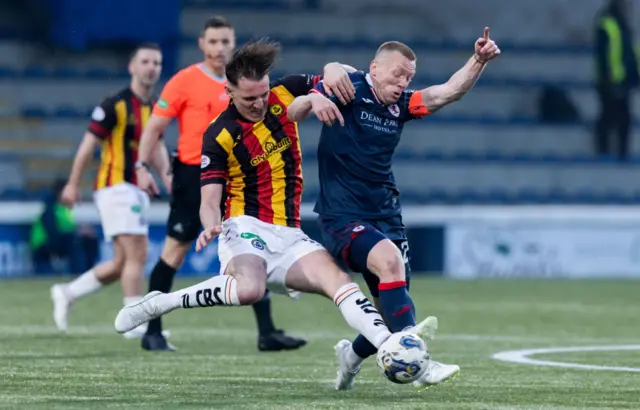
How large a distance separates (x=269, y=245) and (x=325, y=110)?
2.61ft

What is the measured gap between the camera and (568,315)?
11984 millimetres

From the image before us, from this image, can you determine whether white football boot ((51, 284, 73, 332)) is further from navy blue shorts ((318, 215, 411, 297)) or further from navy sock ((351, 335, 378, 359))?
navy sock ((351, 335, 378, 359))

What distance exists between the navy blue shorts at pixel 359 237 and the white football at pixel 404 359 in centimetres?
57

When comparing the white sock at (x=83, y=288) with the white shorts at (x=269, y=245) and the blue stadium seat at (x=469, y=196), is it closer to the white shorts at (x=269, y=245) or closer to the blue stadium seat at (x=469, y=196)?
the white shorts at (x=269, y=245)

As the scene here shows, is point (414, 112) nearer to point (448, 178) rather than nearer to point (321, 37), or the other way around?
point (448, 178)

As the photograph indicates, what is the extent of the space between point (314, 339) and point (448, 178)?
1084 cm

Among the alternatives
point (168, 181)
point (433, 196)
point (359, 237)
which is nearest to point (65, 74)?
point (433, 196)

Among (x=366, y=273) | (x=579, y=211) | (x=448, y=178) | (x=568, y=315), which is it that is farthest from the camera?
(x=448, y=178)

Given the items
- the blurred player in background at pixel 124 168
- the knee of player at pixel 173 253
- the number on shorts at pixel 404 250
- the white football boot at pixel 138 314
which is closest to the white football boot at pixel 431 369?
the number on shorts at pixel 404 250

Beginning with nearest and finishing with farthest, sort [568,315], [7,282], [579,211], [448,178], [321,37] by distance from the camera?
[568,315] → [7,282] → [579,211] → [448,178] → [321,37]

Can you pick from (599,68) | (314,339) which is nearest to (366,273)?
(314,339)

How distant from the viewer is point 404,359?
18.4ft

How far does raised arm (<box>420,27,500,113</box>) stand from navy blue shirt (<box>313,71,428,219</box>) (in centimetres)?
5

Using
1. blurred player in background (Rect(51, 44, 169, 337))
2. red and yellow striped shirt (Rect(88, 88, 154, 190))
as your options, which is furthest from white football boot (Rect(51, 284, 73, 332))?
red and yellow striped shirt (Rect(88, 88, 154, 190))
